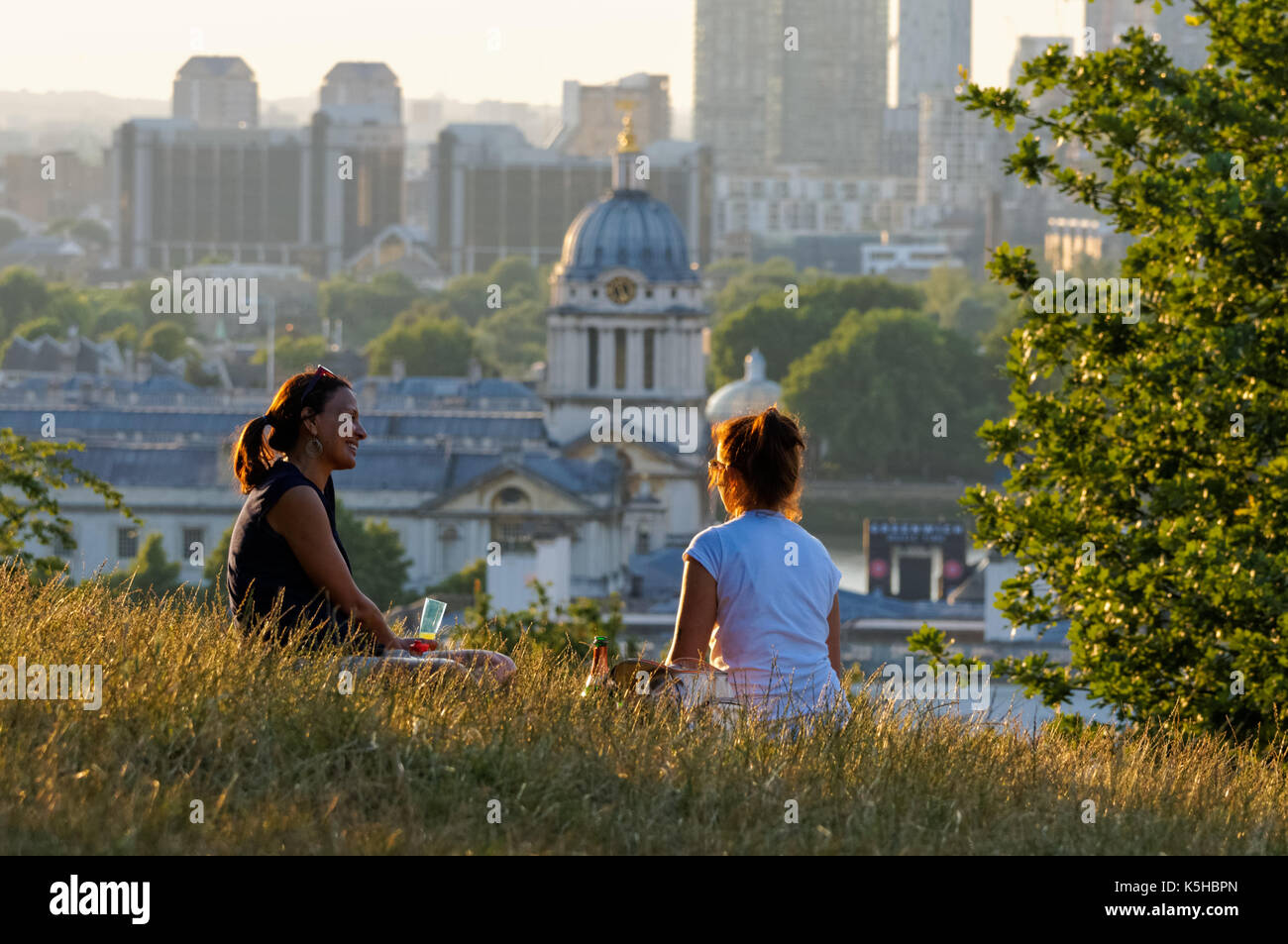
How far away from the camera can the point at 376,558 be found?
195ft

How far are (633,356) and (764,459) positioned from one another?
69951mm

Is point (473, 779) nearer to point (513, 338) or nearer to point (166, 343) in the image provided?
point (166, 343)

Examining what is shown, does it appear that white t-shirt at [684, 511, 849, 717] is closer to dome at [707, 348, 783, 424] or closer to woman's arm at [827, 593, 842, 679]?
woman's arm at [827, 593, 842, 679]

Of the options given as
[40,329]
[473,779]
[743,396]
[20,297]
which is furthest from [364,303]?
[473,779]

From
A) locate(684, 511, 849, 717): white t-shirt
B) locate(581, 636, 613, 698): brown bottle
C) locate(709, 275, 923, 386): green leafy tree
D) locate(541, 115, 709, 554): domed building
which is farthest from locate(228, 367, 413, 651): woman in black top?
locate(709, 275, 923, 386): green leafy tree

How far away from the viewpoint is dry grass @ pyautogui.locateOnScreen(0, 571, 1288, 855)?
6.49 m

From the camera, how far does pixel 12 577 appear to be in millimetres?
9703

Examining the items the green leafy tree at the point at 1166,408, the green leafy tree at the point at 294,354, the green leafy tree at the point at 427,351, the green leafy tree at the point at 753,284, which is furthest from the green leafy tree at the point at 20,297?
the green leafy tree at the point at 1166,408

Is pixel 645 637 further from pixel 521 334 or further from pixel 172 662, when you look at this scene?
pixel 521 334

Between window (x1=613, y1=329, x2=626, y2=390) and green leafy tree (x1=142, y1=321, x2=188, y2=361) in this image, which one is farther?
green leafy tree (x1=142, y1=321, x2=188, y2=361)

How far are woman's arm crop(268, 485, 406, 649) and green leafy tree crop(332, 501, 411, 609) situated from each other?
4779 centimetres

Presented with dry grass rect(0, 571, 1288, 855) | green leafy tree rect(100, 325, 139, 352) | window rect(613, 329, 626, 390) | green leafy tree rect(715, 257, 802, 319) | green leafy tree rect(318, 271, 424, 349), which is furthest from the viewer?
green leafy tree rect(318, 271, 424, 349)

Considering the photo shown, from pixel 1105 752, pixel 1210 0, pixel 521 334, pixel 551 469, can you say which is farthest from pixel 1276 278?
pixel 521 334
